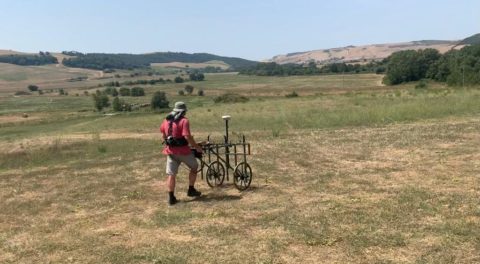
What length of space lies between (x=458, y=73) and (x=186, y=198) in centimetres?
8012

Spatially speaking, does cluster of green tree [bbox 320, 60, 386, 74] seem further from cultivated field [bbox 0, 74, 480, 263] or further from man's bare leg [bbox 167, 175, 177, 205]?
man's bare leg [bbox 167, 175, 177, 205]

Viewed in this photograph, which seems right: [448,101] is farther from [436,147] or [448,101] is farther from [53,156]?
[53,156]

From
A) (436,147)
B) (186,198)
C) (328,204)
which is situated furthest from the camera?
(436,147)

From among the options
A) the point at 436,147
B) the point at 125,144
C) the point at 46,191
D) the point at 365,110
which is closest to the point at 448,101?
the point at 365,110

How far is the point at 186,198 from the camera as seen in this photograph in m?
13.5

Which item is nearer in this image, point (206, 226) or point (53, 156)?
point (206, 226)

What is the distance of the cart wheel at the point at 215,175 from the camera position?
14.5m

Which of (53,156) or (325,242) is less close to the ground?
(325,242)

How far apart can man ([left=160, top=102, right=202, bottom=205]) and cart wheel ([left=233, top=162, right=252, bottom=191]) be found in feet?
4.57

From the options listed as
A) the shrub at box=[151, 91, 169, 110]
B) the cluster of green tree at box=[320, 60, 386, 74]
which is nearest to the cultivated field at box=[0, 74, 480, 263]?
the shrub at box=[151, 91, 169, 110]

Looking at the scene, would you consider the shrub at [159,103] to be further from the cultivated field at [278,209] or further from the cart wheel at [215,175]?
the cart wheel at [215,175]

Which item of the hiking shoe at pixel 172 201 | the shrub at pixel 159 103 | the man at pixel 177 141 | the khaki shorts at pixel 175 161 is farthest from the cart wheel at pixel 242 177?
the shrub at pixel 159 103

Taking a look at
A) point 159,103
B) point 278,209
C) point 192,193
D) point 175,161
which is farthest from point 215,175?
point 159,103

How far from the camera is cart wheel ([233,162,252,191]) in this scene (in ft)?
45.9
